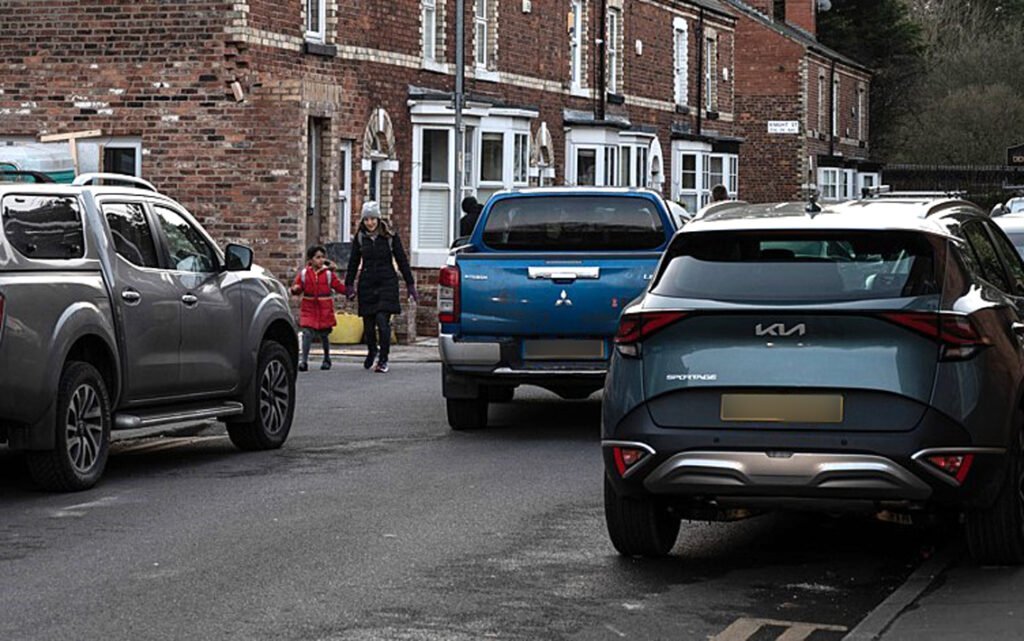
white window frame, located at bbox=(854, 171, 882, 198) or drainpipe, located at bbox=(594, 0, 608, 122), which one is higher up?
drainpipe, located at bbox=(594, 0, 608, 122)

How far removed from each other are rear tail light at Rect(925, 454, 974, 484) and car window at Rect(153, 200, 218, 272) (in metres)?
6.20

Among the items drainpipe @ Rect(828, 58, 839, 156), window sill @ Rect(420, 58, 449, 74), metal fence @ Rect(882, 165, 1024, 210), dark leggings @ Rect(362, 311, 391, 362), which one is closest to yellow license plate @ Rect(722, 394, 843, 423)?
dark leggings @ Rect(362, 311, 391, 362)

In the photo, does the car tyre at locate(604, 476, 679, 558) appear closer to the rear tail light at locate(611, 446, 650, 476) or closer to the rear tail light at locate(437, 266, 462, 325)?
the rear tail light at locate(611, 446, 650, 476)

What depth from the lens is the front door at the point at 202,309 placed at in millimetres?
12766

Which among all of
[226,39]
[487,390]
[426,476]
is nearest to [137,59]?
[226,39]

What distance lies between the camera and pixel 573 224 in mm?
15281

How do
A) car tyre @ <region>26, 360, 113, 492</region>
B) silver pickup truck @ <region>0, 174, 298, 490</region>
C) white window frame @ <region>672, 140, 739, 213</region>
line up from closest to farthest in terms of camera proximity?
silver pickup truck @ <region>0, 174, 298, 490</region>, car tyre @ <region>26, 360, 113, 492</region>, white window frame @ <region>672, 140, 739, 213</region>

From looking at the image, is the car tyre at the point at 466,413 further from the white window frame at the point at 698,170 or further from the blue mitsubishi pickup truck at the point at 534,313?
the white window frame at the point at 698,170

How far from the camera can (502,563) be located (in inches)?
360

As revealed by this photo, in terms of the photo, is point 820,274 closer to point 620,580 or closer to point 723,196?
point 620,580

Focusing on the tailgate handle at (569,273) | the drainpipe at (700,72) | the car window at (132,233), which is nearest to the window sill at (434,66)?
the drainpipe at (700,72)

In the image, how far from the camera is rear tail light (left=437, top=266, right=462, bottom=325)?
575 inches

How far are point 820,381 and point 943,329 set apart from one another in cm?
59

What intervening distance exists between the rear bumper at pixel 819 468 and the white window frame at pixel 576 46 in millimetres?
30620
